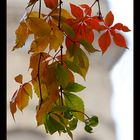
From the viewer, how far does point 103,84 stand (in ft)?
2.83


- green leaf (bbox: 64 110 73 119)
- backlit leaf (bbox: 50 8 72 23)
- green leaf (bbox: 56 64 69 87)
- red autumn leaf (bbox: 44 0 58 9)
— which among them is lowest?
green leaf (bbox: 64 110 73 119)

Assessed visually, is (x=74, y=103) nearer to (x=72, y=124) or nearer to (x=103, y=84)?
(x=72, y=124)

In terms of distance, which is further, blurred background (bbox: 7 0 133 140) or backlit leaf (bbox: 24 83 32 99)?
blurred background (bbox: 7 0 133 140)

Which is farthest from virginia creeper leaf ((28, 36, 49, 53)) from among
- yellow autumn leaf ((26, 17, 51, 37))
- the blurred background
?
the blurred background

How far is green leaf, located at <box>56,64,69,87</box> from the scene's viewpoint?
0.56 m

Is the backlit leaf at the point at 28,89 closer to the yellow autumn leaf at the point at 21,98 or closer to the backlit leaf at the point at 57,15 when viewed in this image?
the yellow autumn leaf at the point at 21,98

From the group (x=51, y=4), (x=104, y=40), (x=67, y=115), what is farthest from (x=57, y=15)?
(x=67, y=115)

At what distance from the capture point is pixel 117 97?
861mm

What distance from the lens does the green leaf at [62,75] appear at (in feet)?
1.84

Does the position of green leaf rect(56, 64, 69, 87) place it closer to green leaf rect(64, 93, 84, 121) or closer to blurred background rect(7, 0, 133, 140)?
green leaf rect(64, 93, 84, 121)

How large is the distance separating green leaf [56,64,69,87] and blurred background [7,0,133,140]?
26 cm

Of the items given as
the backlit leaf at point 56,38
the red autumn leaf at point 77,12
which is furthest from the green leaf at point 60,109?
the red autumn leaf at point 77,12
